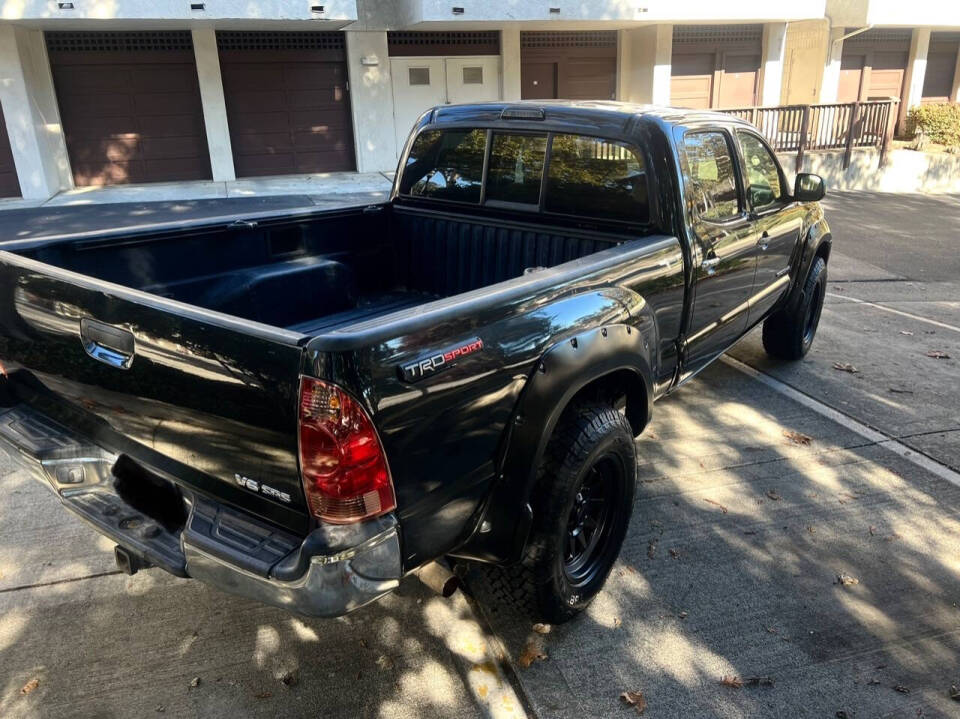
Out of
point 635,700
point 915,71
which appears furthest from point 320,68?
point 915,71

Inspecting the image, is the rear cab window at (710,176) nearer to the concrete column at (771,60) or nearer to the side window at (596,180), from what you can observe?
the side window at (596,180)

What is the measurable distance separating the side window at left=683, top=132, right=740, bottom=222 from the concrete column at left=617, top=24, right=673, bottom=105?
1450 cm

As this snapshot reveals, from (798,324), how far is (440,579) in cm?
374

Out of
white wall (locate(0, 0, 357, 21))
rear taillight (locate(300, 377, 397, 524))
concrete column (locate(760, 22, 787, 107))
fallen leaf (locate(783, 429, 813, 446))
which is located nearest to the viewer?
rear taillight (locate(300, 377, 397, 524))

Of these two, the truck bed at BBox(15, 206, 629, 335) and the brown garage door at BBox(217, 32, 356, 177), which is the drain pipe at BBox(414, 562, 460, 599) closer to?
the truck bed at BBox(15, 206, 629, 335)

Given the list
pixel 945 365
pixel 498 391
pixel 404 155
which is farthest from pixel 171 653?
pixel 945 365

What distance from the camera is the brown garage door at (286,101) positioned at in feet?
52.4

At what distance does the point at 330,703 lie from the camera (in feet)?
8.93

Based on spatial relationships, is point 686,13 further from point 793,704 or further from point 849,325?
point 793,704

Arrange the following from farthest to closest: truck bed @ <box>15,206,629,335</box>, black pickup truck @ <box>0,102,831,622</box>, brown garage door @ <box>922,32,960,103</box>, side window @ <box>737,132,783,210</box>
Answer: brown garage door @ <box>922,32,960,103</box> < side window @ <box>737,132,783,210</box> < truck bed @ <box>15,206,629,335</box> < black pickup truck @ <box>0,102,831,622</box>

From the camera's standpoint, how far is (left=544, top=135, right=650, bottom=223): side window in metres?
3.72

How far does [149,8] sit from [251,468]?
13.9 metres

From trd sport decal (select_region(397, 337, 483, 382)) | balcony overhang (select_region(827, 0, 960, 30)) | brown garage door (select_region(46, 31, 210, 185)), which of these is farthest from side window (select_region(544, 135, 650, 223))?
balcony overhang (select_region(827, 0, 960, 30))

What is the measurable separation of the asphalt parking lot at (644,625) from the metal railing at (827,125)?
12.7 metres
